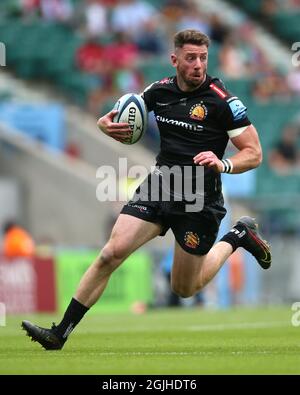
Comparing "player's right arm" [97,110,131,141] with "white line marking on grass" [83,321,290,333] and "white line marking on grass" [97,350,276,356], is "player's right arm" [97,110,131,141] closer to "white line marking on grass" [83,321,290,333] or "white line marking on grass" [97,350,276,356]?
"white line marking on grass" [97,350,276,356]

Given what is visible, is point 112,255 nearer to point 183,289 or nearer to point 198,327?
point 183,289

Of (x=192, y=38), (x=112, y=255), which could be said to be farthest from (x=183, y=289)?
(x=192, y=38)

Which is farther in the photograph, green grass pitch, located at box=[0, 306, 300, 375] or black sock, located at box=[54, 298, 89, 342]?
black sock, located at box=[54, 298, 89, 342]

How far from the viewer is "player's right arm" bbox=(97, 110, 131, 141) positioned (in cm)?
988

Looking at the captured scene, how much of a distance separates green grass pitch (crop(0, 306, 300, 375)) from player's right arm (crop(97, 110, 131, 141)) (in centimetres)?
177

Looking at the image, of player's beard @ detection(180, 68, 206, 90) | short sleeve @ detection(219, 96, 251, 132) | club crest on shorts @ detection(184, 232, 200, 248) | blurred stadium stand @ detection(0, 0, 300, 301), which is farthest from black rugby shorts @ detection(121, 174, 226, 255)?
blurred stadium stand @ detection(0, 0, 300, 301)

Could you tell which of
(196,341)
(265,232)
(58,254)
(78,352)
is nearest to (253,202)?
(265,232)

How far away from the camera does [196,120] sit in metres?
9.86

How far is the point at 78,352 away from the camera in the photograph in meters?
9.74

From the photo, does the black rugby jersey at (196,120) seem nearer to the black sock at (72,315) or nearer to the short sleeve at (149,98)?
the short sleeve at (149,98)

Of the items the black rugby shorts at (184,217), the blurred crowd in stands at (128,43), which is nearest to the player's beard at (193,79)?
the black rugby shorts at (184,217)

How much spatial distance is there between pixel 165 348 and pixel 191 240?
977 millimetres

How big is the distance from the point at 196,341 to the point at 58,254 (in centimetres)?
869

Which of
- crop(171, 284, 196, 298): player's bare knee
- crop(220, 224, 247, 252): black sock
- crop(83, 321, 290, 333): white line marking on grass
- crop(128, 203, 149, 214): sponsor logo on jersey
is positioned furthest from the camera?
crop(83, 321, 290, 333): white line marking on grass
